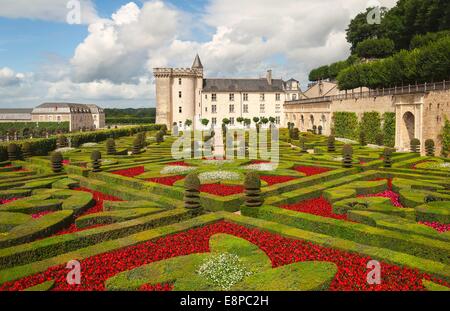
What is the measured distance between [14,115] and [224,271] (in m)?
106

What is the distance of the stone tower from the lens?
68.7 m

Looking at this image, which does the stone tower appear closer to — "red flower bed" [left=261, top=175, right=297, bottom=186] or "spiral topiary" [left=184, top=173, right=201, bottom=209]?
"red flower bed" [left=261, top=175, right=297, bottom=186]

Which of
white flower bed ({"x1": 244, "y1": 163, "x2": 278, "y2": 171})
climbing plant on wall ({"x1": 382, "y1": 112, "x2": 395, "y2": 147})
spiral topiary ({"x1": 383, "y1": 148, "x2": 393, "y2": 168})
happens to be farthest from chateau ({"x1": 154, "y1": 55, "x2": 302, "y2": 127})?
spiral topiary ({"x1": 383, "y1": 148, "x2": 393, "y2": 168})

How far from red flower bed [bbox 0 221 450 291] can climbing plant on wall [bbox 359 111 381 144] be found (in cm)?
3198

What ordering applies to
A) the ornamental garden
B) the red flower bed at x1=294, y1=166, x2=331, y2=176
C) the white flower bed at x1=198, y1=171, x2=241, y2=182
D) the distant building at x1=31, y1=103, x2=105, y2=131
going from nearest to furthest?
1. the ornamental garden
2. the white flower bed at x1=198, y1=171, x2=241, y2=182
3. the red flower bed at x1=294, y1=166, x2=331, y2=176
4. the distant building at x1=31, y1=103, x2=105, y2=131

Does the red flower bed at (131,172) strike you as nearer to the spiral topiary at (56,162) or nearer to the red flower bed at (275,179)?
the spiral topiary at (56,162)

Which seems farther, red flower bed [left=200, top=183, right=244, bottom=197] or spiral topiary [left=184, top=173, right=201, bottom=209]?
red flower bed [left=200, top=183, right=244, bottom=197]

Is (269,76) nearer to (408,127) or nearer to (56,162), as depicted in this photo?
(408,127)

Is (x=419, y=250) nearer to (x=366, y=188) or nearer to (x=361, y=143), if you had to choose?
(x=366, y=188)

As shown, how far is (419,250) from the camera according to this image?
30.3ft

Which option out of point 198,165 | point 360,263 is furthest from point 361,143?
point 360,263

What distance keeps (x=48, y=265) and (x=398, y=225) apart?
9020 millimetres
